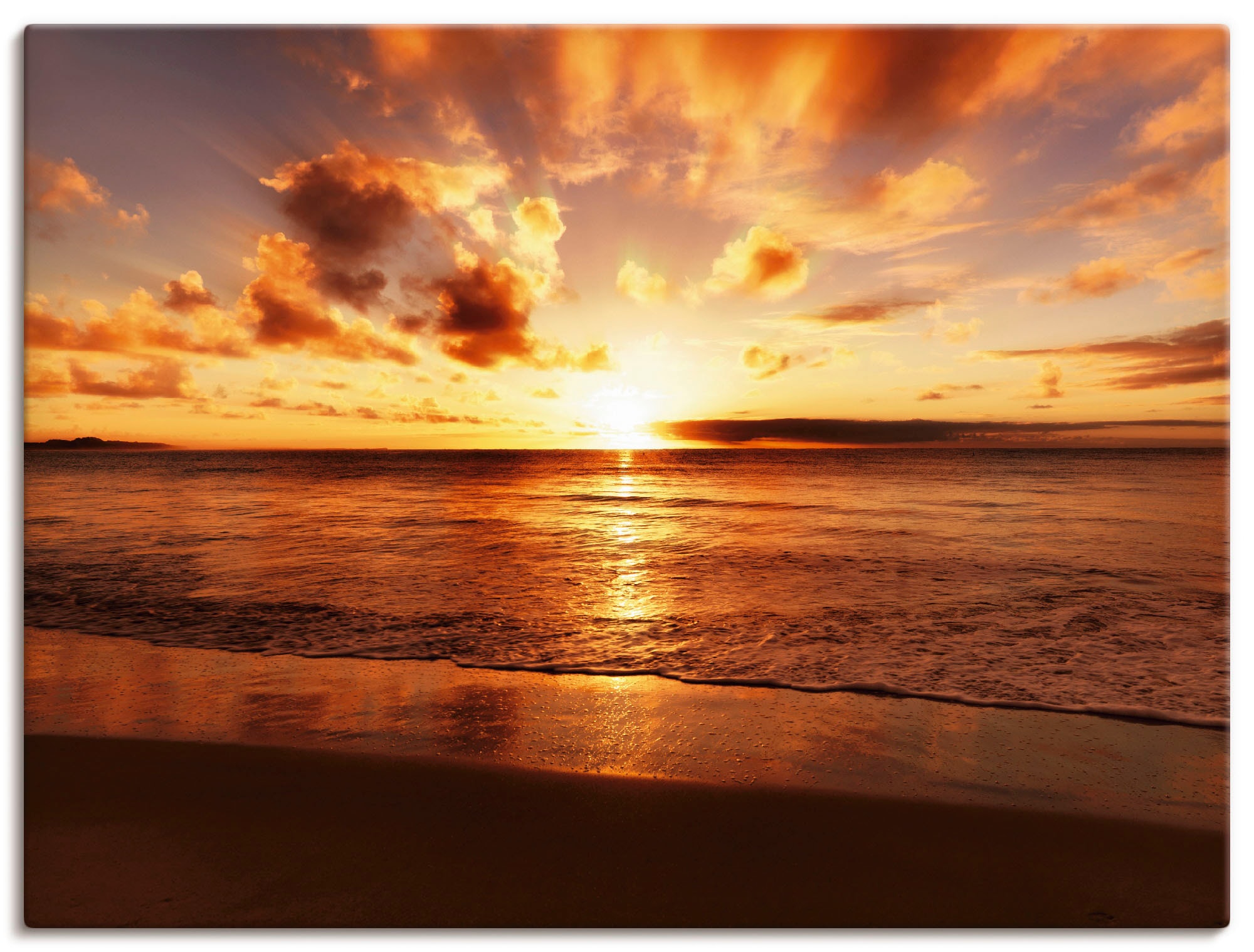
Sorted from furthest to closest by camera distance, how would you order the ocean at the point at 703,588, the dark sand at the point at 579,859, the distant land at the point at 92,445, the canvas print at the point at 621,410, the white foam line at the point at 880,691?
the ocean at the point at 703,588, the white foam line at the point at 880,691, the distant land at the point at 92,445, the canvas print at the point at 621,410, the dark sand at the point at 579,859

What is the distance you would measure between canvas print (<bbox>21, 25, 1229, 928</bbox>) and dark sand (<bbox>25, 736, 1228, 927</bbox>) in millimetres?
18

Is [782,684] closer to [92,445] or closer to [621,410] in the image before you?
[621,410]

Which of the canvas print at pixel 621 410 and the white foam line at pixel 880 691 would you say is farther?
the white foam line at pixel 880 691

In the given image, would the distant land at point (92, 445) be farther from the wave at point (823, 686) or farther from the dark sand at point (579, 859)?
the wave at point (823, 686)

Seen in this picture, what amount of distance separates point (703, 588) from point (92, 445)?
621cm

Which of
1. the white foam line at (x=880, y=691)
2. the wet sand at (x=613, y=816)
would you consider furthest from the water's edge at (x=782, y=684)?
the wet sand at (x=613, y=816)

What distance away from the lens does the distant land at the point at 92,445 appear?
3723 mm

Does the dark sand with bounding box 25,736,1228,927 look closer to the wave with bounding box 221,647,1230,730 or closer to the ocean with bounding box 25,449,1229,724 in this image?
the wave with bounding box 221,647,1230,730

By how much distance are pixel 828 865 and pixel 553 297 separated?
15.8ft

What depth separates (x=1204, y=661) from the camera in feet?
16.5

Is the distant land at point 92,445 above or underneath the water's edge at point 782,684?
above

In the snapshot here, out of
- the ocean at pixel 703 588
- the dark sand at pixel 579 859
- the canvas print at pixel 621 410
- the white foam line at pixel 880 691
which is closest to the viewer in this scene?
the dark sand at pixel 579 859

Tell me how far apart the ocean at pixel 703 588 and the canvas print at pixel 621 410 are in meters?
0.08

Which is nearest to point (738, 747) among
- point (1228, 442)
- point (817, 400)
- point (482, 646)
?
point (482, 646)
